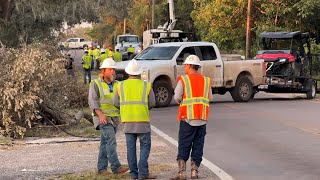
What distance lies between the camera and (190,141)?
902 cm

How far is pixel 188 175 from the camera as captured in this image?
31.0 feet

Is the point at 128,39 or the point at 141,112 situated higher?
the point at 128,39

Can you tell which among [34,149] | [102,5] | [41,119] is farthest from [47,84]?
[102,5]

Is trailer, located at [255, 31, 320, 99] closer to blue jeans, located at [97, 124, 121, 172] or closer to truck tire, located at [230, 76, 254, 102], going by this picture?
truck tire, located at [230, 76, 254, 102]

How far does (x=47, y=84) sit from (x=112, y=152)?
5.26m

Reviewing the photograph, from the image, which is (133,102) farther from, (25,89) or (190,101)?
(25,89)

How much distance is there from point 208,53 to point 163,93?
241cm

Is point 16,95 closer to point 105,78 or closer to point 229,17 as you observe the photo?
point 105,78

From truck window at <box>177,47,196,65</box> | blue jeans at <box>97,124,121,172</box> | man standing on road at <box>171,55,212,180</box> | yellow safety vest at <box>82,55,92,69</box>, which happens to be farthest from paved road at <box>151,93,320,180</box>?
yellow safety vest at <box>82,55,92,69</box>

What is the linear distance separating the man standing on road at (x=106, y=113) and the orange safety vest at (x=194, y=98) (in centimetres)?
102

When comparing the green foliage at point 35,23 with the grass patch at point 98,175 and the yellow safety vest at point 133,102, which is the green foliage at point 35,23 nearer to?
the grass patch at point 98,175

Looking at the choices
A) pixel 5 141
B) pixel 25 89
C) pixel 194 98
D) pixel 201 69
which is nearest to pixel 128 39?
pixel 201 69

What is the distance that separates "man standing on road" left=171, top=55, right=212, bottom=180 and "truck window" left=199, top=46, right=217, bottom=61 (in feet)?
41.5

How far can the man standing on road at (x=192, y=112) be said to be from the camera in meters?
8.97
